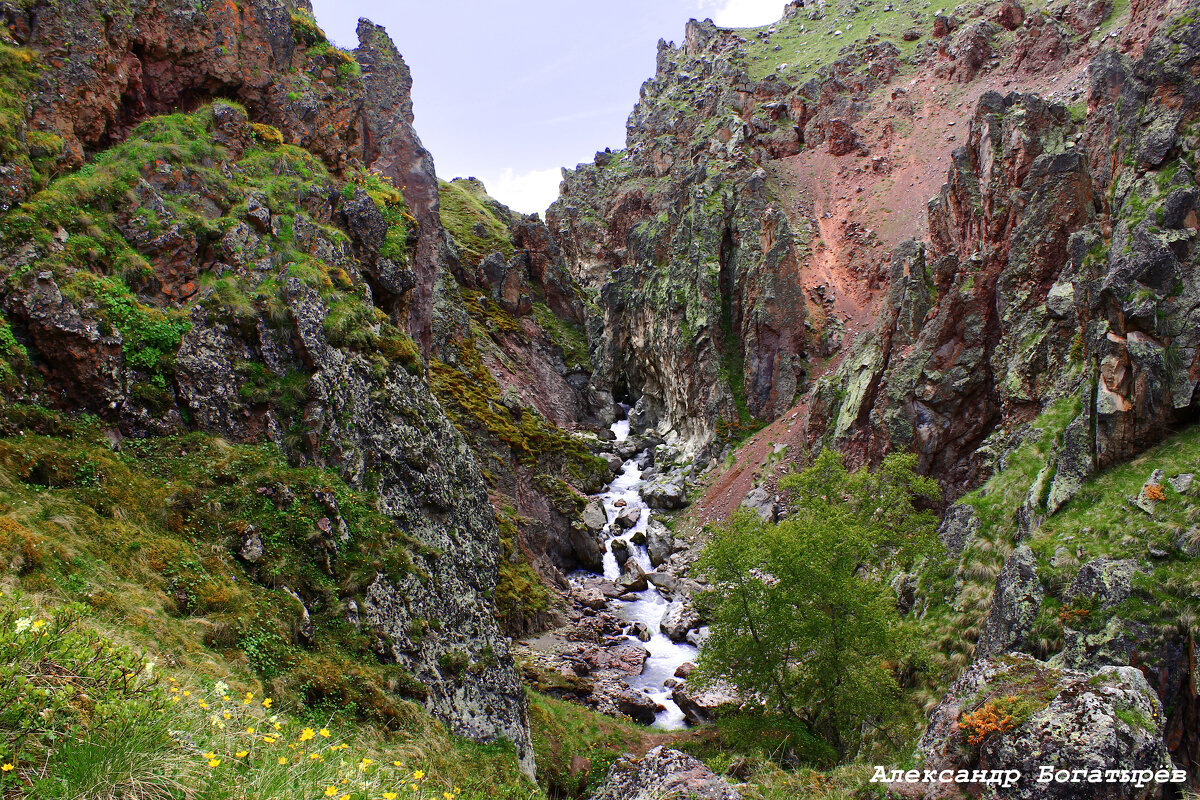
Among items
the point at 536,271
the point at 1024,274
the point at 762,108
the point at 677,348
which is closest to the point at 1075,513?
the point at 1024,274

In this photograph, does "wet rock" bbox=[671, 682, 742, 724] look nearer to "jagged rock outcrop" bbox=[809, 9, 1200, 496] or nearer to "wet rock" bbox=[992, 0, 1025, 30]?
"jagged rock outcrop" bbox=[809, 9, 1200, 496]

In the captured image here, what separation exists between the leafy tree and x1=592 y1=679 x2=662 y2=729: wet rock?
754 centimetres

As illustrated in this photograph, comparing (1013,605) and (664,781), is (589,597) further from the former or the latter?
(1013,605)

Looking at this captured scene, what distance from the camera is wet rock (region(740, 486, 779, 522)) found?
4681 centimetres

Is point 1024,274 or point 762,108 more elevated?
point 762,108

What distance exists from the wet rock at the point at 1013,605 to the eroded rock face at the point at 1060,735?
17.4 ft

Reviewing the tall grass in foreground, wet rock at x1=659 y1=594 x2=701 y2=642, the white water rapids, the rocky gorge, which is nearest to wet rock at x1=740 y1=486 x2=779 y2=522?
the rocky gorge

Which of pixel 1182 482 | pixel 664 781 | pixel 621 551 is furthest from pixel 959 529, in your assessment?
pixel 621 551

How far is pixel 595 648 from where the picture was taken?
33.0 metres

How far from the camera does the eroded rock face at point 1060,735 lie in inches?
390

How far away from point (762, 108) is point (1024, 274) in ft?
237

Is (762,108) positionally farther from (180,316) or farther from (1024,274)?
(180,316)

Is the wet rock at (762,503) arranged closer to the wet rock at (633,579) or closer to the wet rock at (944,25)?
the wet rock at (633,579)

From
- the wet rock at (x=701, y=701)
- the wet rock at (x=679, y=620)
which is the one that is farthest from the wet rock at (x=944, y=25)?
the wet rock at (x=701, y=701)
